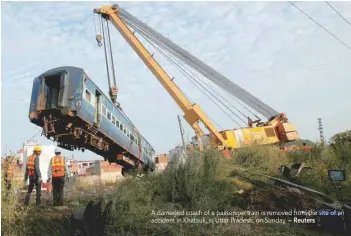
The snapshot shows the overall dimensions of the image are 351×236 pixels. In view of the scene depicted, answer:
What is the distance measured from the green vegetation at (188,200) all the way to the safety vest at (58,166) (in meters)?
0.83

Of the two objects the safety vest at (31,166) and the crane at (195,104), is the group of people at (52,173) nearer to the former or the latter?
the safety vest at (31,166)

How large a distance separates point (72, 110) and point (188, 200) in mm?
4792

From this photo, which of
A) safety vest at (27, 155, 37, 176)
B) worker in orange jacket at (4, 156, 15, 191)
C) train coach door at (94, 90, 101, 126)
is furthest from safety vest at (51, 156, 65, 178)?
worker in orange jacket at (4, 156, 15, 191)

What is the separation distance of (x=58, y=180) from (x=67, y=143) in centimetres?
312

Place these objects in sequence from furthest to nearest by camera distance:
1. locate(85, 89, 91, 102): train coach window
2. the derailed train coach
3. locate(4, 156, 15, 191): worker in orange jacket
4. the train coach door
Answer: the train coach door
locate(85, 89, 91, 102): train coach window
the derailed train coach
locate(4, 156, 15, 191): worker in orange jacket

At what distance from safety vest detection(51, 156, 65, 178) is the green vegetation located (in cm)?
83

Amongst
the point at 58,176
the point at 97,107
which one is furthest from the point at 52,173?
the point at 97,107

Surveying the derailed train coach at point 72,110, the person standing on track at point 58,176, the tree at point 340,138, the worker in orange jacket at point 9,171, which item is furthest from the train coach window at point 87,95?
the tree at point 340,138

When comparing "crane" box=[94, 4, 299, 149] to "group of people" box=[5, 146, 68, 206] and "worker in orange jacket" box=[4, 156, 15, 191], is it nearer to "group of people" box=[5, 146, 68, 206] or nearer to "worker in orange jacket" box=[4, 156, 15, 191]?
"group of people" box=[5, 146, 68, 206]

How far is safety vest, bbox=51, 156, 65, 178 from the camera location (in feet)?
31.6

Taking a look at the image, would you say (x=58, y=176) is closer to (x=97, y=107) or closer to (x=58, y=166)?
(x=58, y=166)

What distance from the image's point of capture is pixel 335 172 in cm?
645

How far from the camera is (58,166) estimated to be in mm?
9680

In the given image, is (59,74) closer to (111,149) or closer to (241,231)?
(111,149)
